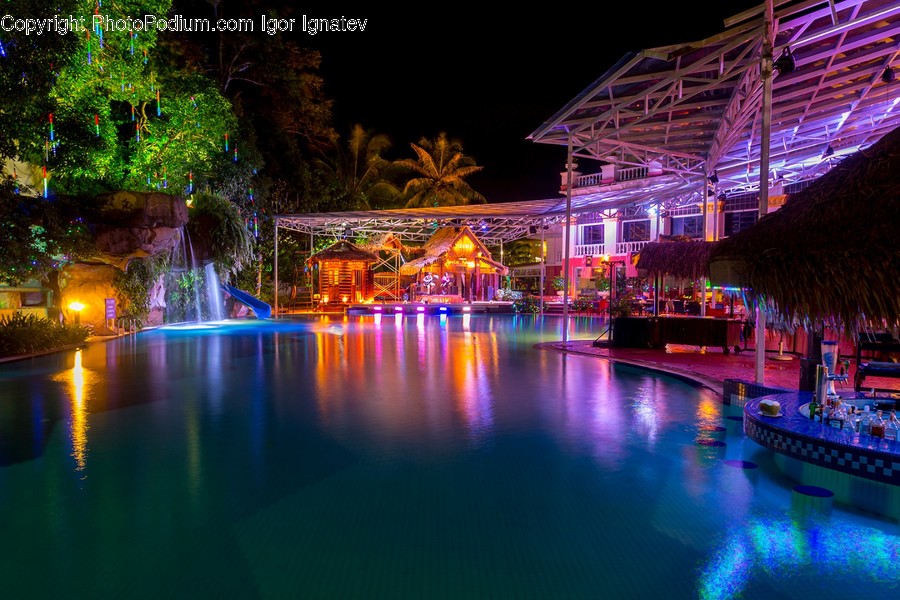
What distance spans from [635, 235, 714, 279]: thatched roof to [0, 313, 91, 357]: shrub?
1360cm

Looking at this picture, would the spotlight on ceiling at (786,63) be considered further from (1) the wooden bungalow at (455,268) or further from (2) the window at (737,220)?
(2) the window at (737,220)

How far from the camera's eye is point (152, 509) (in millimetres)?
4027

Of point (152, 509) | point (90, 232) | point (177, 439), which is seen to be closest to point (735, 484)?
point (152, 509)

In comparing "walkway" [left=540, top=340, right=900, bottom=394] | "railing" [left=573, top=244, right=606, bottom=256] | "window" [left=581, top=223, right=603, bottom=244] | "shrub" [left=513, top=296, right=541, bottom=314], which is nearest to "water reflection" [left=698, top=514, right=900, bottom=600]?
"walkway" [left=540, top=340, right=900, bottom=394]

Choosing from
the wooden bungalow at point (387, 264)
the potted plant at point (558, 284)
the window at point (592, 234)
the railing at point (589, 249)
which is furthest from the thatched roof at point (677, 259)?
the potted plant at point (558, 284)

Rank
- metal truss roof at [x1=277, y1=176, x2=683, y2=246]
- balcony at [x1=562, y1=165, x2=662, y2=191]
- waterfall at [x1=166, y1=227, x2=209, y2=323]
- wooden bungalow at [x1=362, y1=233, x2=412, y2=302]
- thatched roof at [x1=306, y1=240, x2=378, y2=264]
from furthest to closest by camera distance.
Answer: wooden bungalow at [x1=362, y1=233, x2=412, y2=302] → balcony at [x1=562, y1=165, x2=662, y2=191] → thatched roof at [x1=306, y1=240, x2=378, y2=264] → metal truss roof at [x1=277, y1=176, x2=683, y2=246] → waterfall at [x1=166, y1=227, x2=209, y2=323]

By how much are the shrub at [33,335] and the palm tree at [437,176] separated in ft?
77.2

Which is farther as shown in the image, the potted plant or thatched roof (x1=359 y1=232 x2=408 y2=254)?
the potted plant

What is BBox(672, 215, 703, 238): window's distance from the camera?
1156 inches

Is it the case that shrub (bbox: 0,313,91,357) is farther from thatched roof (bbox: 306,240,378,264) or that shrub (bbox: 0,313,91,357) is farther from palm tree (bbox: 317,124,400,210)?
palm tree (bbox: 317,124,400,210)

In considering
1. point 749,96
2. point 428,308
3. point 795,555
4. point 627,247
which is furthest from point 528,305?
point 795,555

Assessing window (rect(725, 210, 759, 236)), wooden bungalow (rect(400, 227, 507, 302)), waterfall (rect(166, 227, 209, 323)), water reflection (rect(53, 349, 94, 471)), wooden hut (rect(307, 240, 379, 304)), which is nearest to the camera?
water reflection (rect(53, 349, 94, 471))

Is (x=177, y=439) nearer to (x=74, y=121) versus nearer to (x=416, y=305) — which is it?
(x=74, y=121)

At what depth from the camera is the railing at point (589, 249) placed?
108 feet
